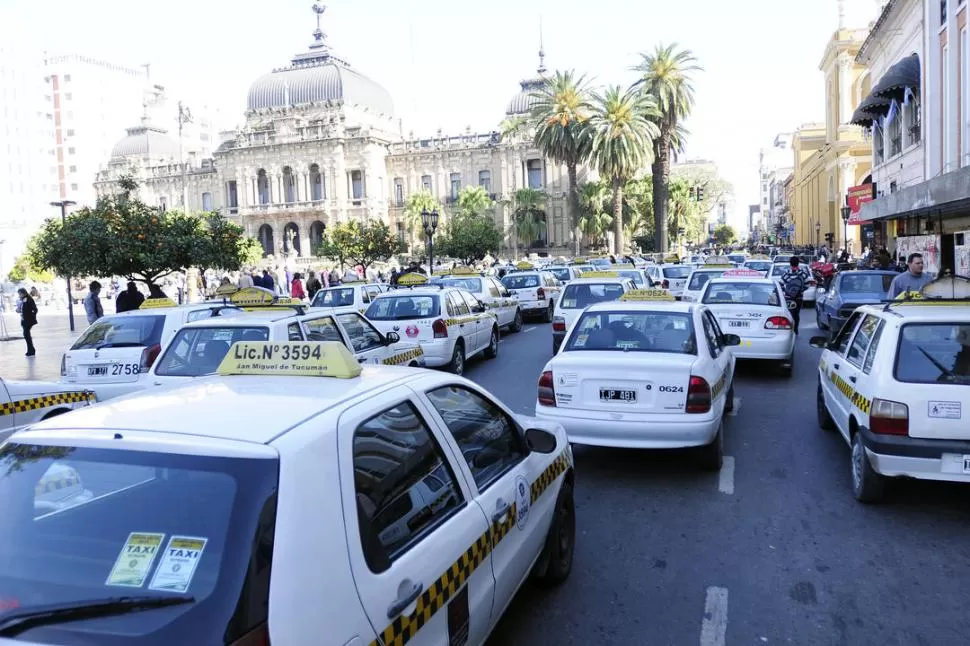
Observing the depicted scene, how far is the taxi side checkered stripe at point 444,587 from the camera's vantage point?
276 centimetres

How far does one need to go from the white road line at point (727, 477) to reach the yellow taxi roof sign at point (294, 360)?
4.37 metres

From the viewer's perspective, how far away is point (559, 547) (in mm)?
4902

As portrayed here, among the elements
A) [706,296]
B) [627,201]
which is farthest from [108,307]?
[627,201]

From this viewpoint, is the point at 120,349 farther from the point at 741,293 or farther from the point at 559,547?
the point at 741,293

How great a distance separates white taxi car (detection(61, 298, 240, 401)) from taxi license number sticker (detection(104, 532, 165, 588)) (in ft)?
24.9

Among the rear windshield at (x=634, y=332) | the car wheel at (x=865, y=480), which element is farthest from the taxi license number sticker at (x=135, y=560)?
the rear windshield at (x=634, y=332)

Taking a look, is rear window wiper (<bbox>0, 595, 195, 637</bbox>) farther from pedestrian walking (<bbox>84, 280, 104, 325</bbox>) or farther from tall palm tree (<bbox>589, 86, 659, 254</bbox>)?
tall palm tree (<bbox>589, 86, 659, 254</bbox>)

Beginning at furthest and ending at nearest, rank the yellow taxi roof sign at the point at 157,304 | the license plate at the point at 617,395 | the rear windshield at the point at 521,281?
the rear windshield at the point at 521,281, the yellow taxi roof sign at the point at 157,304, the license plate at the point at 617,395

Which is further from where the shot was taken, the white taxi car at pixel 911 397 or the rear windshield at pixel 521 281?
the rear windshield at pixel 521 281

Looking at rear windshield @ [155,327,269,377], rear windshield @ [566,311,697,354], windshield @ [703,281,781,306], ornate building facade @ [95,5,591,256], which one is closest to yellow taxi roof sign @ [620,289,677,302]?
rear windshield @ [566,311,697,354]

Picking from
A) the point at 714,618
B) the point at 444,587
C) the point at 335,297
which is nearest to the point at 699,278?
the point at 335,297

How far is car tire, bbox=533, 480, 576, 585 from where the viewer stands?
4812mm

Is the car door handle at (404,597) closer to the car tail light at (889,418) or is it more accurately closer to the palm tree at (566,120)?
the car tail light at (889,418)

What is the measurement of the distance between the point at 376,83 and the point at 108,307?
211 feet
